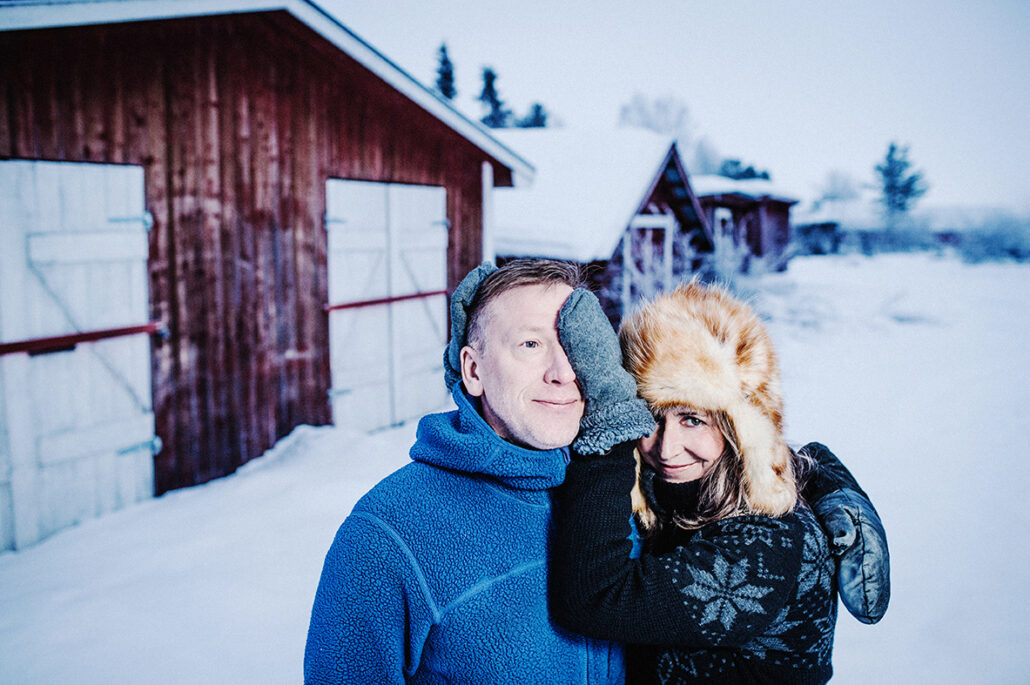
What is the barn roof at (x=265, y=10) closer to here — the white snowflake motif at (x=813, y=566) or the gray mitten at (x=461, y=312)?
the gray mitten at (x=461, y=312)

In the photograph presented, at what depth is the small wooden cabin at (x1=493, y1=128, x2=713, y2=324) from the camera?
12.2 m

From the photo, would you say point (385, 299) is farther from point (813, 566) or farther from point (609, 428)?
point (813, 566)

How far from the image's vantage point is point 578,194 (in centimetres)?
1364

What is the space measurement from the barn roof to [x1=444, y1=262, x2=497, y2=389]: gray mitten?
4245 millimetres

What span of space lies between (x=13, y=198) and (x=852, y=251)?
139ft

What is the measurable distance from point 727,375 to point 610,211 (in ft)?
37.2

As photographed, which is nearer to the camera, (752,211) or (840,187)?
(752,211)

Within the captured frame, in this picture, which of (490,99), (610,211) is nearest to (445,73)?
(490,99)

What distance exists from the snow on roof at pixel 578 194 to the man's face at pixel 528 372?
916 cm

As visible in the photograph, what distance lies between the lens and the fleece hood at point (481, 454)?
4.84 ft

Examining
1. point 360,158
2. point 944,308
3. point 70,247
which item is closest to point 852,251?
point 944,308

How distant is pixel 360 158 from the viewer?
7168mm

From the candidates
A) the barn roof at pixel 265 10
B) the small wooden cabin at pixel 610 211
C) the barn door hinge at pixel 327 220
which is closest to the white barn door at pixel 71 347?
A: the barn roof at pixel 265 10

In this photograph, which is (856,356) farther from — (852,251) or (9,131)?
(852,251)
